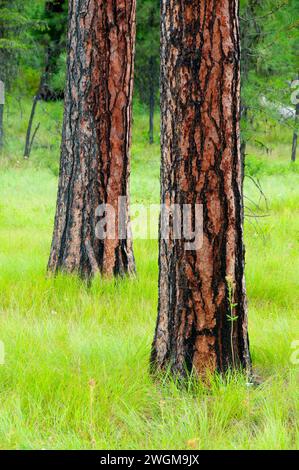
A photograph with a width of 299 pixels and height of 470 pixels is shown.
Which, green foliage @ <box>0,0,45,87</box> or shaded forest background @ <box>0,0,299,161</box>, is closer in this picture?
shaded forest background @ <box>0,0,299,161</box>

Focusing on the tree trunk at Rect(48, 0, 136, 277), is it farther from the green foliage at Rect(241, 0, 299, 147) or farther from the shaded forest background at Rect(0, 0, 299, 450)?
the green foliage at Rect(241, 0, 299, 147)

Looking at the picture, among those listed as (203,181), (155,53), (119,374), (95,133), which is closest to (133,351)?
(119,374)

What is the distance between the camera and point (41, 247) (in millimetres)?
8469

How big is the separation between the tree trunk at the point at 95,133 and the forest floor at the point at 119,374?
300mm

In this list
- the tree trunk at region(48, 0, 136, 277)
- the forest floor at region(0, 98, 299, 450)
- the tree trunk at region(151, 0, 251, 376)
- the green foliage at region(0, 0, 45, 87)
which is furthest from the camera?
the green foliage at region(0, 0, 45, 87)

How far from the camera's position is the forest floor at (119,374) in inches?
132

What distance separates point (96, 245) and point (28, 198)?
758 cm

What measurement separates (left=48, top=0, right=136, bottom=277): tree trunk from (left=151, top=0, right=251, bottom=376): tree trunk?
86.2 inches

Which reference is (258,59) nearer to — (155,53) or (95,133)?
(95,133)

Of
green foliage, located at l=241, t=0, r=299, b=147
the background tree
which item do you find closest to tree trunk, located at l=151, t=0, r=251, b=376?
green foliage, located at l=241, t=0, r=299, b=147

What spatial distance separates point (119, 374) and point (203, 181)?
1199 millimetres

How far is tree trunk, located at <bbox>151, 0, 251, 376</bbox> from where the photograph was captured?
3715 millimetres

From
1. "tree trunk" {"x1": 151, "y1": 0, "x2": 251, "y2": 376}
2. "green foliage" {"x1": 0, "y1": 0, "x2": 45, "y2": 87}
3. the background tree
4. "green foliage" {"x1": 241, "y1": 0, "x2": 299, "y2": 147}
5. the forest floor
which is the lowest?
the forest floor

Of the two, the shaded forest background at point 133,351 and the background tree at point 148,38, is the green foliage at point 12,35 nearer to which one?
the background tree at point 148,38
